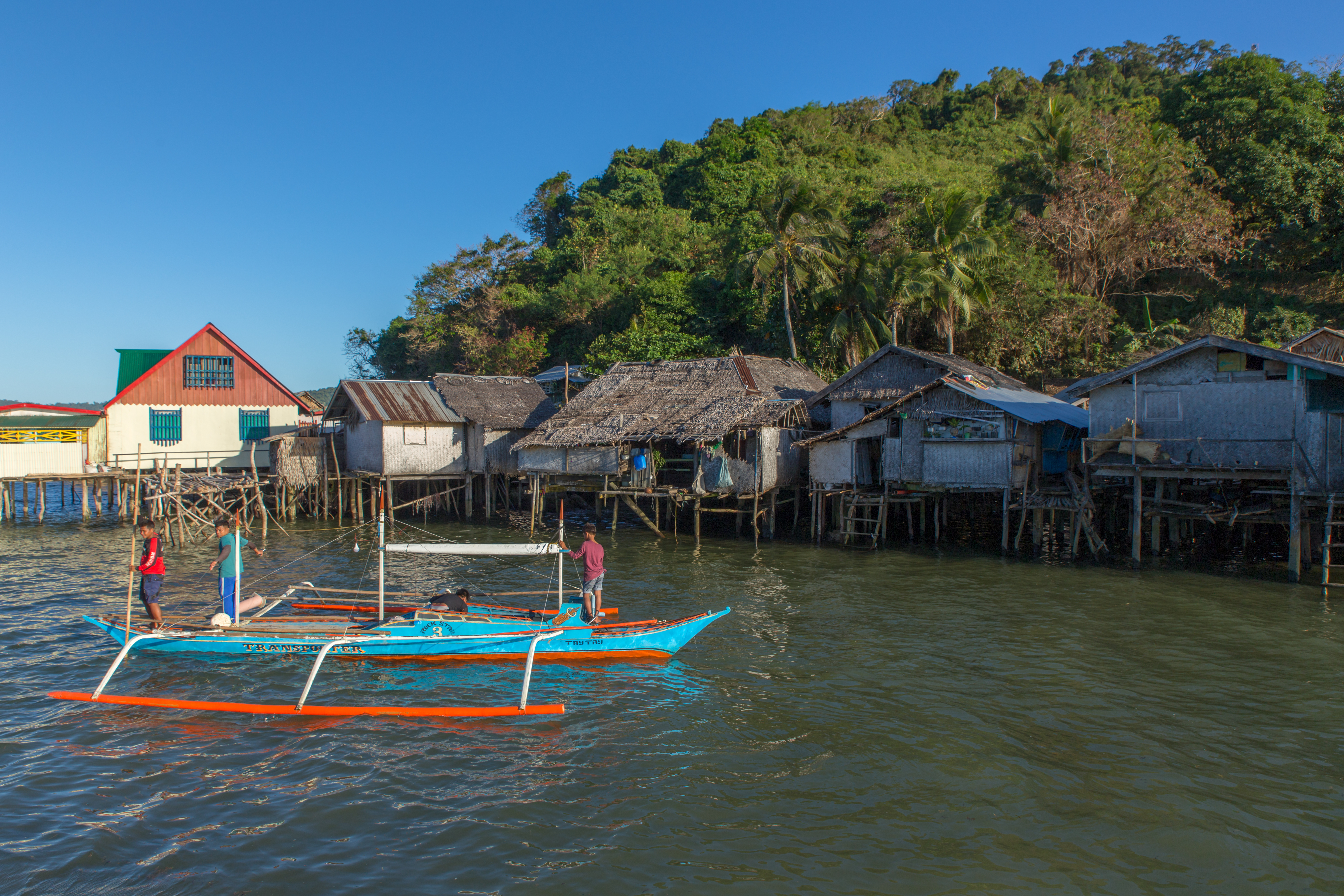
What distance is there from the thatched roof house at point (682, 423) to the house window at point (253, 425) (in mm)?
11341

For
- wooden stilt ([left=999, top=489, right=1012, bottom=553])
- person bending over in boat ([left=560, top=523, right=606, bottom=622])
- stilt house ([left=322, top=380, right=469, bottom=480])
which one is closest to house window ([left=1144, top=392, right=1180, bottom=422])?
wooden stilt ([left=999, top=489, right=1012, bottom=553])

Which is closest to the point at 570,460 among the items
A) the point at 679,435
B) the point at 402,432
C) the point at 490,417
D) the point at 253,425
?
the point at 679,435

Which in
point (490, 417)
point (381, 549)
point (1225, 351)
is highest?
point (1225, 351)

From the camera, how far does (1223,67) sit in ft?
121

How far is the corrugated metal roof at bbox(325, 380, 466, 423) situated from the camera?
2867 cm

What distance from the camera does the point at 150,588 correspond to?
12977 mm

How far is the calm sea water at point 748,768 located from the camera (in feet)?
24.2

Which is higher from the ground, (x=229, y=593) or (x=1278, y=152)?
(x=1278, y=152)

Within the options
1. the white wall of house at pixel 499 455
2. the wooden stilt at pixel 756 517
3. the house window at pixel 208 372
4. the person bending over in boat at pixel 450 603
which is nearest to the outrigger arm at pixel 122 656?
the person bending over in boat at pixel 450 603

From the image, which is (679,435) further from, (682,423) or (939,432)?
(939,432)

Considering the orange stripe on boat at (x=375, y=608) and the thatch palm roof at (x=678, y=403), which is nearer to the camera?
the orange stripe on boat at (x=375, y=608)

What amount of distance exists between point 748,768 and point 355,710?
5.05 m

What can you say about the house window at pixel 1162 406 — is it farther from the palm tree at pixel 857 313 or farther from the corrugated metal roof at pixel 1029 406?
the palm tree at pixel 857 313

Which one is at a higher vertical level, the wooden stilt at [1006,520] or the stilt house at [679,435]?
the stilt house at [679,435]
